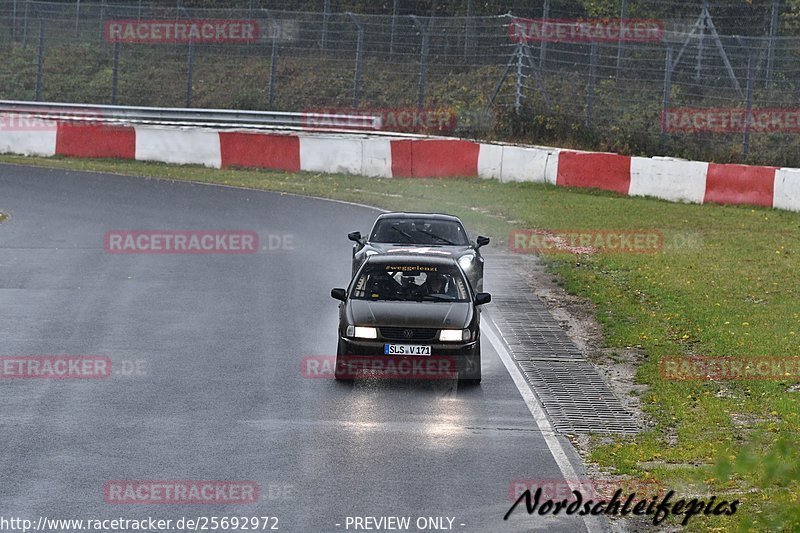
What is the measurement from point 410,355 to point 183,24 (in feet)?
105

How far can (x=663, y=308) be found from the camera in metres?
17.4

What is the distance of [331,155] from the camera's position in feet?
111

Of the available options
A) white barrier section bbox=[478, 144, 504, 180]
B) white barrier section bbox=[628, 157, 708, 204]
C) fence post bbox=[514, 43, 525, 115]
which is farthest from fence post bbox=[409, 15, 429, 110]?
white barrier section bbox=[628, 157, 708, 204]

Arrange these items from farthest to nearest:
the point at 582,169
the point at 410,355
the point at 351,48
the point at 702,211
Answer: the point at 351,48
the point at 582,169
the point at 702,211
the point at 410,355

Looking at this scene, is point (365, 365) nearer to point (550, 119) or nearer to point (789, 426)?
point (789, 426)

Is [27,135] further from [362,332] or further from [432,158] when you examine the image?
[362,332]

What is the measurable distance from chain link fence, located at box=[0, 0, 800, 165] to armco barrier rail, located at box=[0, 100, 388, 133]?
124cm

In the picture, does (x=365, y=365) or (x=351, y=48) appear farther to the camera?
(x=351, y=48)

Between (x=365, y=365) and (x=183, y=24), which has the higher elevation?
(x=183, y=24)

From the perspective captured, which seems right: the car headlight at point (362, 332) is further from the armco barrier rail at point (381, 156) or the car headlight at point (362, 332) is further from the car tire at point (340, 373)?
the armco barrier rail at point (381, 156)

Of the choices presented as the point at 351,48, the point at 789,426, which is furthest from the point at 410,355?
the point at 351,48

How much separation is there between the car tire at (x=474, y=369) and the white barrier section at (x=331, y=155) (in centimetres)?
2055

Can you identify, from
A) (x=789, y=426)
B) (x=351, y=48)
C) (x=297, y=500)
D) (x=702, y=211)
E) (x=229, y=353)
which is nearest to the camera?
(x=297, y=500)

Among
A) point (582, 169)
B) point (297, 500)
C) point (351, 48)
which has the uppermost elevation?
point (351, 48)
